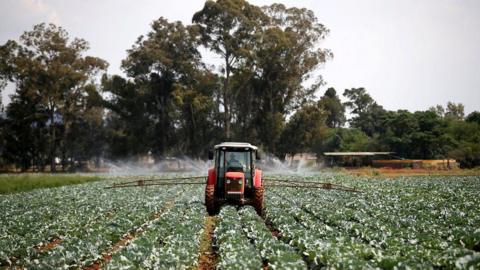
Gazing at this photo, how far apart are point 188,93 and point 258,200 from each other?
4766 centimetres

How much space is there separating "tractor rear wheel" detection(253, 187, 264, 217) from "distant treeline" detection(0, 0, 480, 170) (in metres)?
45.3

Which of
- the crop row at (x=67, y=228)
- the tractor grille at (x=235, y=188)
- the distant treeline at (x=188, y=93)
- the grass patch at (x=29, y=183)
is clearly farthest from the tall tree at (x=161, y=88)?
the tractor grille at (x=235, y=188)

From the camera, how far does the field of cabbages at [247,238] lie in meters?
9.67

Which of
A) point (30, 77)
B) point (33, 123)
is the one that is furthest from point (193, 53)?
point (33, 123)

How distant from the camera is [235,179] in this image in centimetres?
1925

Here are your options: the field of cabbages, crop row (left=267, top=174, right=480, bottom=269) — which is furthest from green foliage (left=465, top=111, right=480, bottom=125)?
the field of cabbages

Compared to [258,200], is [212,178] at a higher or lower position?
higher

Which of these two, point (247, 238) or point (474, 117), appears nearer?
point (247, 238)

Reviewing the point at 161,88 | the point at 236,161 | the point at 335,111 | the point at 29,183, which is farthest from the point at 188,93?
the point at 335,111

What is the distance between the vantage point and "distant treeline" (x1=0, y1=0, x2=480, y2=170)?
66062 millimetres

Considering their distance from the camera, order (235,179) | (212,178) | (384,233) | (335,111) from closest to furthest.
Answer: (384,233) < (235,179) < (212,178) < (335,111)

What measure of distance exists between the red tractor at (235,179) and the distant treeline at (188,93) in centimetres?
4457

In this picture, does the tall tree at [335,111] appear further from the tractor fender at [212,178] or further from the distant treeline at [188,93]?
the tractor fender at [212,178]

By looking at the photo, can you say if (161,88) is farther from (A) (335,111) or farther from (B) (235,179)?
(A) (335,111)
